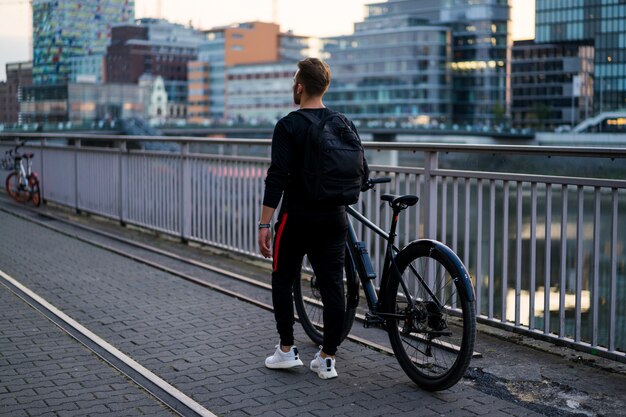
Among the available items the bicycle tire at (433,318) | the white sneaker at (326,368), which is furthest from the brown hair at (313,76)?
the white sneaker at (326,368)

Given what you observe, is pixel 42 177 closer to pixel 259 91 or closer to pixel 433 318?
pixel 433 318

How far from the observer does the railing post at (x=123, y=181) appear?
12461 millimetres

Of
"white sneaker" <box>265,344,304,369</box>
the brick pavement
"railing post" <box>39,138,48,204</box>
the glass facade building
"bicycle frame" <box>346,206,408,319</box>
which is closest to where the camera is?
the brick pavement

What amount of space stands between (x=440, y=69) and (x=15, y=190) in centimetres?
12244

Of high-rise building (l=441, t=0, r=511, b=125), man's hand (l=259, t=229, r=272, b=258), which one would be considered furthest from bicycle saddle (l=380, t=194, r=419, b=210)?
high-rise building (l=441, t=0, r=511, b=125)

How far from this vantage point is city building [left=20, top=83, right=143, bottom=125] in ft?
447

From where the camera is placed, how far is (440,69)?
13512 cm

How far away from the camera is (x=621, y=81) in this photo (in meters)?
29.3

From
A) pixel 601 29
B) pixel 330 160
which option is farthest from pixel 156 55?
pixel 330 160

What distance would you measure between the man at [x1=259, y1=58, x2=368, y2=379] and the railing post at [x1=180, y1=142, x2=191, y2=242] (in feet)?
19.3

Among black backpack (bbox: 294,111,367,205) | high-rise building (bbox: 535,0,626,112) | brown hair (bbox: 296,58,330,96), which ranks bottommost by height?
black backpack (bbox: 294,111,367,205)

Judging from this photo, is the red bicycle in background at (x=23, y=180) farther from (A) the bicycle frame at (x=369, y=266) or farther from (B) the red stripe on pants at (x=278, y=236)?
(A) the bicycle frame at (x=369, y=266)

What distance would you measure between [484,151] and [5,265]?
18.2 feet

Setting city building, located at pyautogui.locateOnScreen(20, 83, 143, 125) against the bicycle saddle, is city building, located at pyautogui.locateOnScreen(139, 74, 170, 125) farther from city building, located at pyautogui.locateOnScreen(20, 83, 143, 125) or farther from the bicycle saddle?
the bicycle saddle
